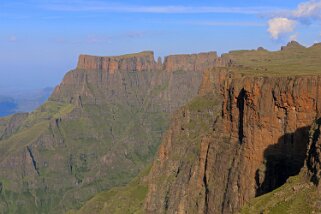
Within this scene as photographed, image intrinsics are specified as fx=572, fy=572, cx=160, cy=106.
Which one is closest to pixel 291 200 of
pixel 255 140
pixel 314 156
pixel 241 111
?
pixel 314 156

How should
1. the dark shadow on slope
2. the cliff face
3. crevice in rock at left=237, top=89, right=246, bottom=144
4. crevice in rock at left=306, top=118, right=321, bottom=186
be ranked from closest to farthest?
1. crevice in rock at left=306, top=118, right=321, bottom=186
2. the dark shadow on slope
3. the cliff face
4. crevice in rock at left=237, top=89, right=246, bottom=144

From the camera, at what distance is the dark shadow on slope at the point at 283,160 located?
127 metres

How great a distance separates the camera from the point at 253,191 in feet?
470

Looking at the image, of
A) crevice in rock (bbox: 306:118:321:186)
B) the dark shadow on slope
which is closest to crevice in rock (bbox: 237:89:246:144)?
the dark shadow on slope

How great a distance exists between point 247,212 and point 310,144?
1578cm

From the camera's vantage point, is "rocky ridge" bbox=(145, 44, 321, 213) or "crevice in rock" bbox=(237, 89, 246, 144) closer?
"rocky ridge" bbox=(145, 44, 321, 213)

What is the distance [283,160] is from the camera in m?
130

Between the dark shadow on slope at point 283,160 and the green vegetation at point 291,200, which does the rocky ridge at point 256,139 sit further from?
the green vegetation at point 291,200

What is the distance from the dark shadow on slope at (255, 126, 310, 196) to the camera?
4995 inches

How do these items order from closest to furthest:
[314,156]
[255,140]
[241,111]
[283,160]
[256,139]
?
[314,156] < [283,160] < [256,139] < [255,140] < [241,111]

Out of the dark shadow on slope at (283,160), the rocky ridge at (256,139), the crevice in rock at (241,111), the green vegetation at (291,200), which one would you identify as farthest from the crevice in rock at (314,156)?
the crevice in rock at (241,111)

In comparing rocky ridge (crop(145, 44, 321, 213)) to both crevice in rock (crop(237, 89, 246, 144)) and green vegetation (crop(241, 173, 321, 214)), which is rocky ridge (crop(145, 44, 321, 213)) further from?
green vegetation (crop(241, 173, 321, 214))

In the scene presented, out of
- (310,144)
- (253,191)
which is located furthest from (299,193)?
(253,191)

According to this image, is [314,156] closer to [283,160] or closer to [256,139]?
[283,160]
